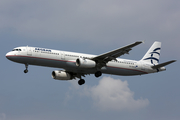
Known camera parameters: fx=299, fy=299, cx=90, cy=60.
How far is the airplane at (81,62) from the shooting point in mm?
45625

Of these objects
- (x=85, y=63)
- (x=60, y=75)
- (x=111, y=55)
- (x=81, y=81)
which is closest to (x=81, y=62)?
(x=85, y=63)

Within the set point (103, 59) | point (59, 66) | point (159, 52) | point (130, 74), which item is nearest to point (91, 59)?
point (103, 59)

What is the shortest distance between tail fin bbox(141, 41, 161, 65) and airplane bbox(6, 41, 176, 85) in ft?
2.81

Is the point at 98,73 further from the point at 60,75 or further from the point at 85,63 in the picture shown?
the point at 60,75

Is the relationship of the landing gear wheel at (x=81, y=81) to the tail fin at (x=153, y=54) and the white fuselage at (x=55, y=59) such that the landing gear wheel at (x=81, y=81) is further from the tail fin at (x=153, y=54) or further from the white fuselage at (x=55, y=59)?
the tail fin at (x=153, y=54)

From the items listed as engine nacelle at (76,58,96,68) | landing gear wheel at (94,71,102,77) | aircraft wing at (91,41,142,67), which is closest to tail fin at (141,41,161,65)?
aircraft wing at (91,41,142,67)

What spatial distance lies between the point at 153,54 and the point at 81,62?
61.8 ft

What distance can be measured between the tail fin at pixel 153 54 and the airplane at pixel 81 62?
0.86m

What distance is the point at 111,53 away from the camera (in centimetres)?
4725

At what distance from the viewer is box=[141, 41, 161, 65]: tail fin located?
2287 inches

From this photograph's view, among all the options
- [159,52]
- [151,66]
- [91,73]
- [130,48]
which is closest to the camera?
[130,48]

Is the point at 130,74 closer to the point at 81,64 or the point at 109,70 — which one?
the point at 109,70

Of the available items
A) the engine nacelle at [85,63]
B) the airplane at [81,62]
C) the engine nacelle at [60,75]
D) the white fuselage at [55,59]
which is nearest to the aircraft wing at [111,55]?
the airplane at [81,62]

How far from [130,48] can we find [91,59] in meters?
7.10
